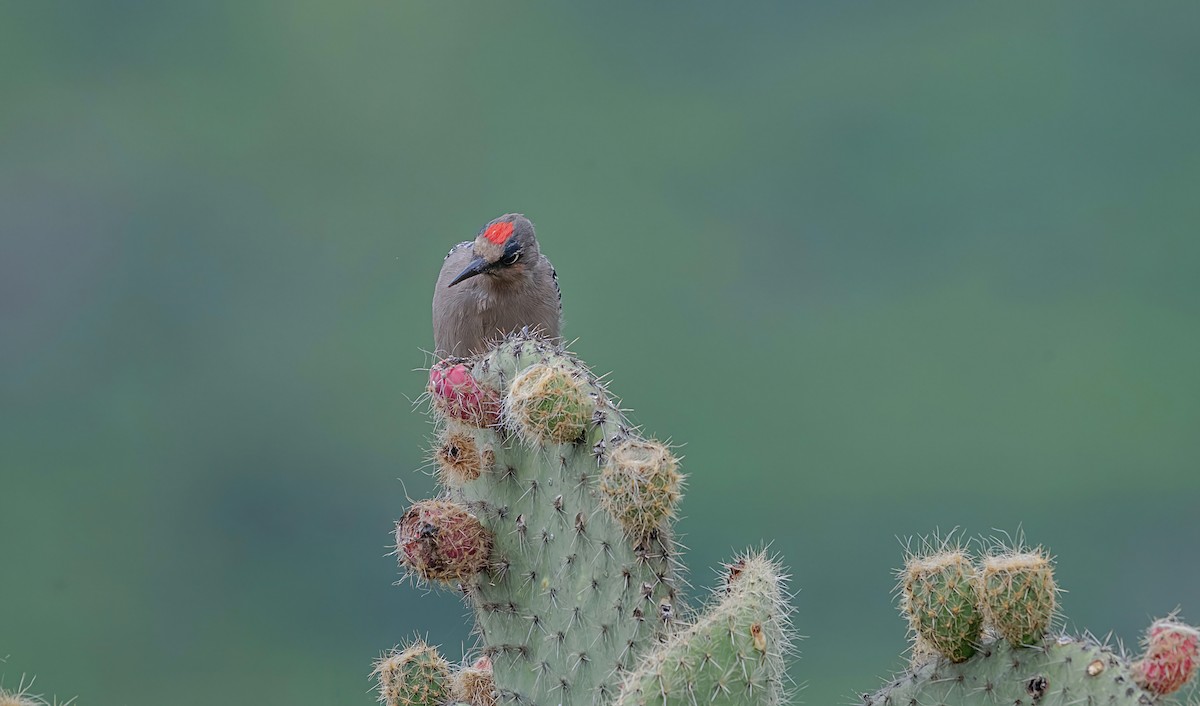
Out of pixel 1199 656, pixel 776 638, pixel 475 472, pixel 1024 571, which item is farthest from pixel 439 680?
pixel 1199 656

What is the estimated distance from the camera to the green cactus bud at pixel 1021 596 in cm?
354

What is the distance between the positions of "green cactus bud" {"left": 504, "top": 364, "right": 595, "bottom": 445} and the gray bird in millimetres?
2694

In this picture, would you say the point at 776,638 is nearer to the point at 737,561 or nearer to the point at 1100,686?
the point at 737,561

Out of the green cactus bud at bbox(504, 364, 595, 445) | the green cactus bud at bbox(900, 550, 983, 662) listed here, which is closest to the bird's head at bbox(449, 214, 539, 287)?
the green cactus bud at bbox(504, 364, 595, 445)

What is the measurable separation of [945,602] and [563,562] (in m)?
0.97

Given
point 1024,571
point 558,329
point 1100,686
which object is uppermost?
point 558,329

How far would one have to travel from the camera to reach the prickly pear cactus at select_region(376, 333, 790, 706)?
10.8ft

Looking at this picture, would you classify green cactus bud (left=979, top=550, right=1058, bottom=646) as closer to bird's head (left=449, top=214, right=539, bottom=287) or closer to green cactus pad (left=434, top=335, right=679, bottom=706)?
green cactus pad (left=434, top=335, right=679, bottom=706)

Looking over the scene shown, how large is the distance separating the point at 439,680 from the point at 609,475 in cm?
100

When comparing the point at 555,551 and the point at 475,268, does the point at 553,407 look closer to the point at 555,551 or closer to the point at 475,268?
the point at 555,551

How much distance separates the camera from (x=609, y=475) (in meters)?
3.57

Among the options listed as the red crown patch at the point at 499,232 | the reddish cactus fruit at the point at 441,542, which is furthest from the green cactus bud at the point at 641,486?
the red crown patch at the point at 499,232

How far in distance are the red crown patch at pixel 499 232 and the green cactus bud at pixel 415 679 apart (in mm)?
2554

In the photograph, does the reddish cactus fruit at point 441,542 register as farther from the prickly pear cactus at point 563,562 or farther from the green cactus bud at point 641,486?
the green cactus bud at point 641,486
